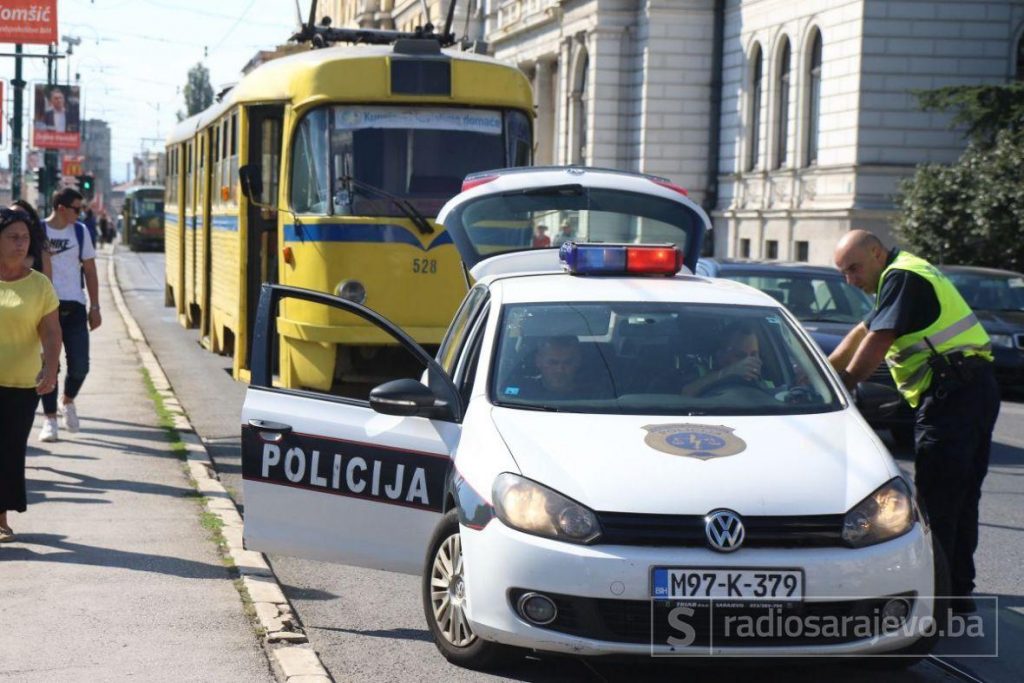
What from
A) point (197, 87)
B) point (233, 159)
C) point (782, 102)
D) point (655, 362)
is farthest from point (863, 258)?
point (197, 87)

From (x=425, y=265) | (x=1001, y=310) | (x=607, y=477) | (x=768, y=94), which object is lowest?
(x=1001, y=310)

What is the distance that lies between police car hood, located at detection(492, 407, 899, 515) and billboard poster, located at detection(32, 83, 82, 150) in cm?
5059

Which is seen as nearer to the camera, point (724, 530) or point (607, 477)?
point (724, 530)

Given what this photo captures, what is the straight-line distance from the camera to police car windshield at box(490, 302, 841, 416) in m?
6.50

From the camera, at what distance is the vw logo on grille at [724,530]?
18.0 ft

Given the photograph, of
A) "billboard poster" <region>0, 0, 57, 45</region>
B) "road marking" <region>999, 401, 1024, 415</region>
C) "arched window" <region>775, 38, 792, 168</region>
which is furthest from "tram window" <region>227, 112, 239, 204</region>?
"arched window" <region>775, 38, 792, 168</region>

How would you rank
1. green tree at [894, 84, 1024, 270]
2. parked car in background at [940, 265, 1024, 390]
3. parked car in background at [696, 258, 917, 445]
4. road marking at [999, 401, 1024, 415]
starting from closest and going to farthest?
parked car in background at [696, 258, 917, 445] → road marking at [999, 401, 1024, 415] → parked car in background at [940, 265, 1024, 390] → green tree at [894, 84, 1024, 270]

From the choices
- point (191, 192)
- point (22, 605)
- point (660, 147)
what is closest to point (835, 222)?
point (660, 147)

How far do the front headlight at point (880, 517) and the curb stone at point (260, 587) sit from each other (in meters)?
1.91

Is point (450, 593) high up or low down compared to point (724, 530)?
down

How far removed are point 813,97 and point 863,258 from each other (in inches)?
1373

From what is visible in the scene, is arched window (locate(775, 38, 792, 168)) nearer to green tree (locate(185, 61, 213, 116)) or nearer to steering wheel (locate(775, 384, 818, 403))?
steering wheel (locate(775, 384, 818, 403))

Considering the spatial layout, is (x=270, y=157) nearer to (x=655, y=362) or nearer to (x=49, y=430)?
(x=49, y=430)

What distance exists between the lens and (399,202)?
12867mm
